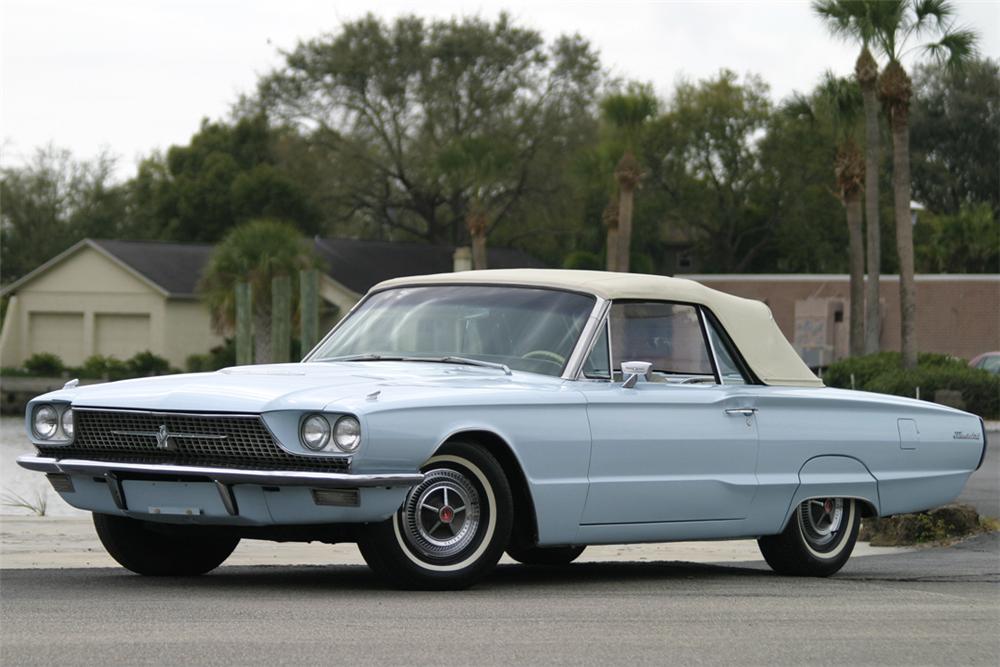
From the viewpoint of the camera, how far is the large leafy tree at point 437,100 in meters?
63.8

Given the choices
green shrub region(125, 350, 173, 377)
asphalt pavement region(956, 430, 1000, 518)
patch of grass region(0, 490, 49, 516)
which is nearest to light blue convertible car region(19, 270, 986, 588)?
asphalt pavement region(956, 430, 1000, 518)

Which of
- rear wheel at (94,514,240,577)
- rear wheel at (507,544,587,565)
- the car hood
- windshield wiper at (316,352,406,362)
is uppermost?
windshield wiper at (316,352,406,362)

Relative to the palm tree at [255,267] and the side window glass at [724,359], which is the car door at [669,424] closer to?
the side window glass at [724,359]

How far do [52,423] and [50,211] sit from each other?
6904cm

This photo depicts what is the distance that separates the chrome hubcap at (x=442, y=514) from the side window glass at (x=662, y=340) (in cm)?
132

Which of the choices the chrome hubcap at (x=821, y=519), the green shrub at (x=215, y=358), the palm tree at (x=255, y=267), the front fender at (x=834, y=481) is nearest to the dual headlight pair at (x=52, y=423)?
the front fender at (x=834, y=481)

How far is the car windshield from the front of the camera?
8625 mm

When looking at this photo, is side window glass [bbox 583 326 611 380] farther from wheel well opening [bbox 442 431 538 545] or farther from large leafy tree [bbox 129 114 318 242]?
large leafy tree [bbox 129 114 318 242]

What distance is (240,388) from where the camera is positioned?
7.61 metres

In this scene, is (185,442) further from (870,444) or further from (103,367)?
(103,367)

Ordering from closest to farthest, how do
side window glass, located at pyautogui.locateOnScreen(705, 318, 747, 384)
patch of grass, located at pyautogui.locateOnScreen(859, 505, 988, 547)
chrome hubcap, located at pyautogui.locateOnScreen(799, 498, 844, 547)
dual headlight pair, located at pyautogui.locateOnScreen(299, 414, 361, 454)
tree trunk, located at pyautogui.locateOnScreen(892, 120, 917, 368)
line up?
dual headlight pair, located at pyautogui.locateOnScreen(299, 414, 361, 454) < side window glass, located at pyautogui.locateOnScreen(705, 318, 747, 384) < chrome hubcap, located at pyautogui.locateOnScreen(799, 498, 844, 547) < patch of grass, located at pyautogui.locateOnScreen(859, 505, 988, 547) < tree trunk, located at pyautogui.locateOnScreen(892, 120, 917, 368)

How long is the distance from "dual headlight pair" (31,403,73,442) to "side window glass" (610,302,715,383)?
257 cm

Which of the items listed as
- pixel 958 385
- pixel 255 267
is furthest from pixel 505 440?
pixel 255 267

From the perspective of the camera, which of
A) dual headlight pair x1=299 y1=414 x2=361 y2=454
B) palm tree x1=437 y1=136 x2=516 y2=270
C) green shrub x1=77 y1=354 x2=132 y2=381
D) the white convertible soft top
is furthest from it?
green shrub x1=77 y1=354 x2=132 y2=381
